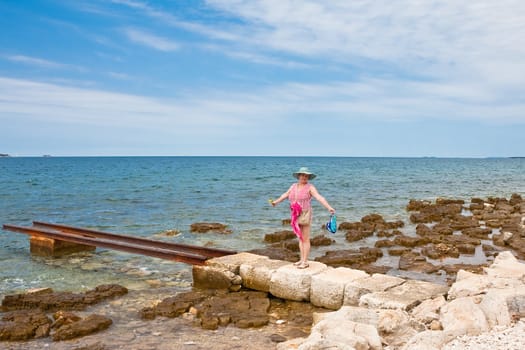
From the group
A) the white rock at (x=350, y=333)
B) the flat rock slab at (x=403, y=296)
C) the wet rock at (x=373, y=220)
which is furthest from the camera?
the wet rock at (x=373, y=220)

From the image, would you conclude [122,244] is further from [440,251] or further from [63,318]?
[440,251]

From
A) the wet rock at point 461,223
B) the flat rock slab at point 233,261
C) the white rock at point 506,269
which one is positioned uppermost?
the white rock at point 506,269

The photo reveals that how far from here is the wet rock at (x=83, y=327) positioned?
6.44 m

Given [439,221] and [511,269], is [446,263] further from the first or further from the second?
[439,221]

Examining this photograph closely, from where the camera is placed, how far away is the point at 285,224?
19141 millimetres

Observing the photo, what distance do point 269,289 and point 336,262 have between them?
3.52 m

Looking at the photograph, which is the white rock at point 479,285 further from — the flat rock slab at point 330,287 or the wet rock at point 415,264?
the wet rock at point 415,264

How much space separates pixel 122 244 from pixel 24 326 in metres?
4.36

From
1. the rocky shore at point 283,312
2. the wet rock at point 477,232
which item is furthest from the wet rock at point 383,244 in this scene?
the wet rock at point 477,232

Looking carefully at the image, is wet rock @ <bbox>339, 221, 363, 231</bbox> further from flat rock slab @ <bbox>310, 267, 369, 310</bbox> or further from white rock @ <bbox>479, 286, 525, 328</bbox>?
white rock @ <bbox>479, 286, 525, 328</bbox>

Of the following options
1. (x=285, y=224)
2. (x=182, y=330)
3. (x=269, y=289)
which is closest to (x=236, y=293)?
(x=269, y=289)

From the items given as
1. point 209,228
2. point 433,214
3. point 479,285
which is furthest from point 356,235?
point 479,285

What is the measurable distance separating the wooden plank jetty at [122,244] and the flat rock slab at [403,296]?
3.77 metres

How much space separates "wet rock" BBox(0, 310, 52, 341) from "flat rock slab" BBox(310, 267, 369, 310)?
4.08 meters
